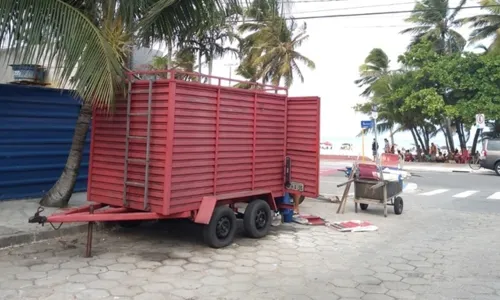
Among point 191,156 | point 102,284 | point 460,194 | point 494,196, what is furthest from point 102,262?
point 494,196

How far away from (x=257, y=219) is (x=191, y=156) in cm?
179

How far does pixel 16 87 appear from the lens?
830 cm

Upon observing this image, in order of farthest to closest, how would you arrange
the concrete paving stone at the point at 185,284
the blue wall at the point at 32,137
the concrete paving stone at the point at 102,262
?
the blue wall at the point at 32,137 < the concrete paving stone at the point at 102,262 < the concrete paving stone at the point at 185,284

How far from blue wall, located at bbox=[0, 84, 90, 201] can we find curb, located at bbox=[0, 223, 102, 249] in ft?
8.44

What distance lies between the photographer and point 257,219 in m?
7.04

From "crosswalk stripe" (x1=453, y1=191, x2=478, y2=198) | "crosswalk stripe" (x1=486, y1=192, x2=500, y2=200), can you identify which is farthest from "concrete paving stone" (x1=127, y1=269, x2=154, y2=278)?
"crosswalk stripe" (x1=486, y1=192, x2=500, y2=200)

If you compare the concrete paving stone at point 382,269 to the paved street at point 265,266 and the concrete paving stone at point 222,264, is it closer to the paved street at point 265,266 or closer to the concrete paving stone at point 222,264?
the paved street at point 265,266

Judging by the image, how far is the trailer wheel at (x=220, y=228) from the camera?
20.2ft

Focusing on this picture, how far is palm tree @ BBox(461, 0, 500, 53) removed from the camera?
85.1 feet

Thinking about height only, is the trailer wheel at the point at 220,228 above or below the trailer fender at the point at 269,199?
below

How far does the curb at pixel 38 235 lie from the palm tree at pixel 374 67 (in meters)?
31.7

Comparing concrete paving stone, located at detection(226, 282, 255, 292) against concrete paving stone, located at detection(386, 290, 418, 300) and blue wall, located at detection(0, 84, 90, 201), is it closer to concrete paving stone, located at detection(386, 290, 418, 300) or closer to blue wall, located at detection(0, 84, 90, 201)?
concrete paving stone, located at detection(386, 290, 418, 300)

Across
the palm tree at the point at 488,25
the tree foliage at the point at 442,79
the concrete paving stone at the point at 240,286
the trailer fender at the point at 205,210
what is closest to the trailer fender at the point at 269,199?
the trailer fender at the point at 205,210

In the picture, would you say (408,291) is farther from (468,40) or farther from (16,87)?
(468,40)
